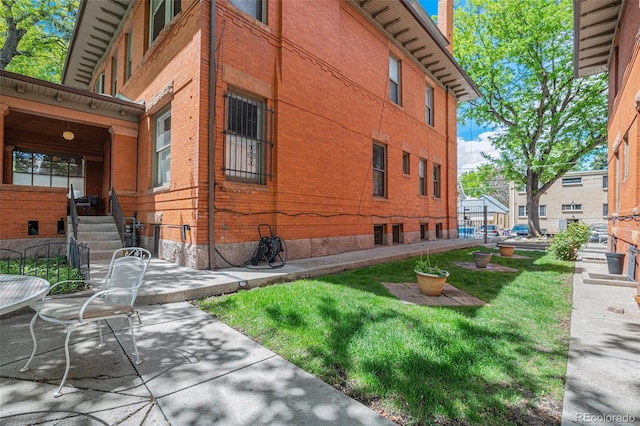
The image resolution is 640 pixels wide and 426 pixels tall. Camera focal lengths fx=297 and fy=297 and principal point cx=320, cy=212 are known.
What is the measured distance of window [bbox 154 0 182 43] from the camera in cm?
799

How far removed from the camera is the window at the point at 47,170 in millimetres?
11529

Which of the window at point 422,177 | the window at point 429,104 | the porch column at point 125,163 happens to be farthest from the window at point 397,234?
the porch column at point 125,163

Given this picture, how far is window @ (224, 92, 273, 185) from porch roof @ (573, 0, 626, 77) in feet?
28.1

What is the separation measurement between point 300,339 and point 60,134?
508 inches

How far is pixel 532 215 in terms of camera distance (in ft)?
64.8

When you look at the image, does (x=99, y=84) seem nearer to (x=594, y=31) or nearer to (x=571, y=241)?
(x=594, y=31)

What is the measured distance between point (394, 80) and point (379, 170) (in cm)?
419

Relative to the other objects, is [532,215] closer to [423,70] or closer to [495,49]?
[495,49]

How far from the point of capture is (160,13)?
347 inches

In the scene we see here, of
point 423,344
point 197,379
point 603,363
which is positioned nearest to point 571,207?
point 603,363

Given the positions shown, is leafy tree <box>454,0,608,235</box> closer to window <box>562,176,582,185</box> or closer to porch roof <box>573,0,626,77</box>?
porch roof <box>573,0,626,77</box>

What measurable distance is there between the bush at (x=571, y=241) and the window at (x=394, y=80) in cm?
769

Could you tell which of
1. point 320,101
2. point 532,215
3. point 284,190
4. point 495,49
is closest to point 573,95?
point 495,49

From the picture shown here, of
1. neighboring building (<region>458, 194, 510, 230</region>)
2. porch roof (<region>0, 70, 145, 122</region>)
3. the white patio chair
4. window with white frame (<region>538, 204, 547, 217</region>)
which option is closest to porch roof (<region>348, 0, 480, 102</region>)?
neighboring building (<region>458, 194, 510, 230</region>)
